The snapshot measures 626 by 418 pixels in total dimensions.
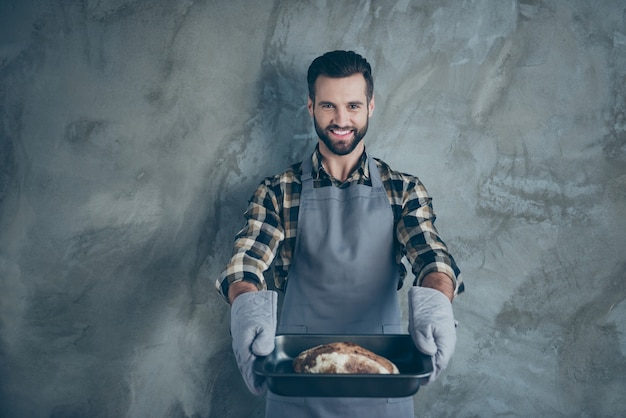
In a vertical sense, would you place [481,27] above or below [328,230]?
above

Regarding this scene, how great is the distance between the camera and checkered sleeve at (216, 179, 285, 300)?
1.27 meters

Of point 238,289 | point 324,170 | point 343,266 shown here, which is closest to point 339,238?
point 343,266

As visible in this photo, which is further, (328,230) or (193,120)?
(193,120)

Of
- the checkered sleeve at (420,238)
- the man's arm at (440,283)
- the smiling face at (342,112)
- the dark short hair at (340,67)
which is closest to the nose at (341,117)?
the smiling face at (342,112)

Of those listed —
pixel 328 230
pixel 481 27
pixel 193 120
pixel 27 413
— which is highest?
pixel 481 27

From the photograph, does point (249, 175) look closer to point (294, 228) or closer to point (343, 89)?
point (294, 228)

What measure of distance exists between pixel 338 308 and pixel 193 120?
80 centimetres

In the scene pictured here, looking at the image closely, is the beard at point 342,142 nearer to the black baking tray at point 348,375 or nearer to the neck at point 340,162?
the neck at point 340,162

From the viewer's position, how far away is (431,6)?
1.60 m

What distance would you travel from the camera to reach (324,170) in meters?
1.46

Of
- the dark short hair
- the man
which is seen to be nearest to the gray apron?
the man

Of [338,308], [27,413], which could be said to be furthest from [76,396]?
[338,308]

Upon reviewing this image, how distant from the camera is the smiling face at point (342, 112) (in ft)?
4.55

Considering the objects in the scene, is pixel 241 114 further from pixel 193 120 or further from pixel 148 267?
pixel 148 267
